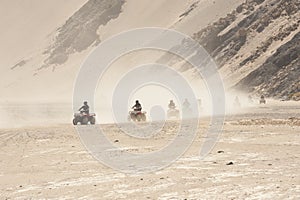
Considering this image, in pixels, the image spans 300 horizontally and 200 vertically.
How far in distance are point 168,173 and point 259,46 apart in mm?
62573

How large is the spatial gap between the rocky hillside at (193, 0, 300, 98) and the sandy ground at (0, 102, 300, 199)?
128ft

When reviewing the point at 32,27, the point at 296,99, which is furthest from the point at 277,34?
the point at 32,27

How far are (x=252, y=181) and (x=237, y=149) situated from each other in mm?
5557

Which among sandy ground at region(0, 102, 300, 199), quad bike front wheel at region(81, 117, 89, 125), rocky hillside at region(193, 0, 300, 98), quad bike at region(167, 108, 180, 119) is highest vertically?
rocky hillside at region(193, 0, 300, 98)

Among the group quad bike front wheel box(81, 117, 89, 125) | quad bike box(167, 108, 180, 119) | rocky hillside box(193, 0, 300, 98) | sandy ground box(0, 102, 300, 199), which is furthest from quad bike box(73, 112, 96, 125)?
rocky hillside box(193, 0, 300, 98)

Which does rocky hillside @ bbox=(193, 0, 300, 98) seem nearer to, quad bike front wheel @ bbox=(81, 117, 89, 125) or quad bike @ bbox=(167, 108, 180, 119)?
quad bike @ bbox=(167, 108, 180, 119)

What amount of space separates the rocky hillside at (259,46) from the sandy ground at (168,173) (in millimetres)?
39116

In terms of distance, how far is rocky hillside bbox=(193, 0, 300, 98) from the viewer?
6123 centimetres

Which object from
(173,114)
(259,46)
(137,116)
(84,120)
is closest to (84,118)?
(84,120)

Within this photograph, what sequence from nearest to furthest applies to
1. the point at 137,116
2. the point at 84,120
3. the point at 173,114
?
the point at 84,120 → the point at 137,116 → the point at 173,114

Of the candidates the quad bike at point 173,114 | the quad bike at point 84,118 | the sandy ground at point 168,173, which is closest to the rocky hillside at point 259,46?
the quad bike at point 173,114

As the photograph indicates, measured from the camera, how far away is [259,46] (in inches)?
2857

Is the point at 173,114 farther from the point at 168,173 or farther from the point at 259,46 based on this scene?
the point at 259,46

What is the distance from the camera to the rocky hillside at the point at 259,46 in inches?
2411
